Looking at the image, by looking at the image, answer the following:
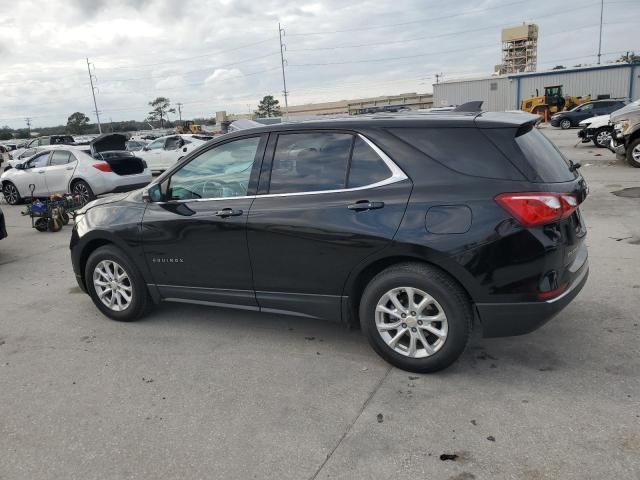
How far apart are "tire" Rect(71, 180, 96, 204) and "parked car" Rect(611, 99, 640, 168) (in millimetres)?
13138

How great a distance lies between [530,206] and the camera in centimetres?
321

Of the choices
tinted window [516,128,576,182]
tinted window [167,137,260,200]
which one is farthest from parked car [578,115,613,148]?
tinted window [167,137,260,200]

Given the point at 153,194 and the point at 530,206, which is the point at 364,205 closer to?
the point at 530,206

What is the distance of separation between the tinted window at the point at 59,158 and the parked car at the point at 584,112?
2901 centimetres

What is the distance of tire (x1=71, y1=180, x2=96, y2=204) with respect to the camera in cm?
1260

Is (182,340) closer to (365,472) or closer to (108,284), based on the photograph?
(108,284)

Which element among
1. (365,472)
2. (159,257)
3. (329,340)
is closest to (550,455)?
(365,472)

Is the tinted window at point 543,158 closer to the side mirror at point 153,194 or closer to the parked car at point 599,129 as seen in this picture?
the side mirror at point 153,194

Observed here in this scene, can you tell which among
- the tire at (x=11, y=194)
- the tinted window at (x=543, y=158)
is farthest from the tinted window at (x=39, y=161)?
the tinted window at (x=543, y=158)

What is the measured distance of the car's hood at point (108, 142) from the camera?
13.0m

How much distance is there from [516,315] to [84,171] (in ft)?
38.4

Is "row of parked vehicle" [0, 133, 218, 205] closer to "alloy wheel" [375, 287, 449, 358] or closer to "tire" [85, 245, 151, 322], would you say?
"tire" [85, 245, 151, 322]

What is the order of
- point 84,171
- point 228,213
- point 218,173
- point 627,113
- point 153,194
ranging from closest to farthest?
point 228,213 → point 218,173 → point 153,194 → point 84,171 → point 627,113

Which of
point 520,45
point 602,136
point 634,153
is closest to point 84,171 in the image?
point 634,153
